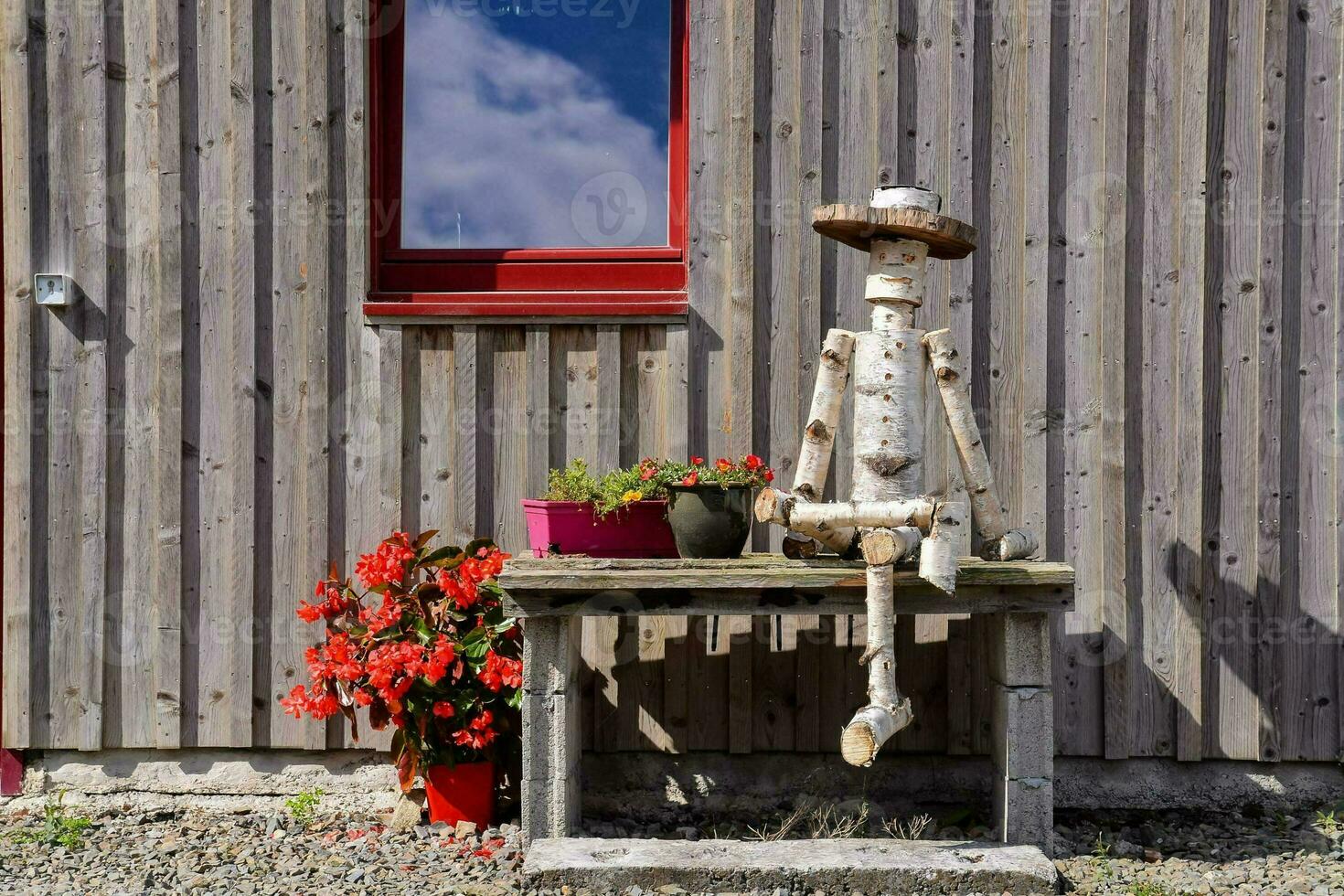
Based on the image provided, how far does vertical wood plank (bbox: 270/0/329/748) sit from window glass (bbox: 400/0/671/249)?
0.34m

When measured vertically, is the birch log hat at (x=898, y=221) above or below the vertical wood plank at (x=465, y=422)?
above

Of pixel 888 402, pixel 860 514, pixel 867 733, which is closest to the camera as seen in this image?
pixel 867 733

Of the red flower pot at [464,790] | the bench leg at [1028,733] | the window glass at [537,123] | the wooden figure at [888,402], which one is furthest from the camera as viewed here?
the window glass at [537,123]

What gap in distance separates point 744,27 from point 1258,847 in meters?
3.21

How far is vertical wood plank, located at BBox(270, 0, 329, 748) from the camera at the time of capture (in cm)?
393

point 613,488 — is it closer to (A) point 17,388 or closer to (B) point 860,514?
(B) point 860,514

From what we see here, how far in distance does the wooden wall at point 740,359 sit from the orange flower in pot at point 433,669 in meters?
0.33

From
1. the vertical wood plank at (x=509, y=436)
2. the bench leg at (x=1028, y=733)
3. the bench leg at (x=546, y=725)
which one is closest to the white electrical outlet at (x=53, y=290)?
the vertical wood plank at (x=509, y=436)

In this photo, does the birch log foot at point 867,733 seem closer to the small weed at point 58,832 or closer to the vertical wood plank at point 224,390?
the vertical wood plank at point 224,390

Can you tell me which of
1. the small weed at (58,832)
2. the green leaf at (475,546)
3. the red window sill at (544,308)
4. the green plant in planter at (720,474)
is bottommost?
the small weed at (58,832)

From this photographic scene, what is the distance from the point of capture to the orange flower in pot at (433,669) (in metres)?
3.47

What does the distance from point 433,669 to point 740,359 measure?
1479 mm

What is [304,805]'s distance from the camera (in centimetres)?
388

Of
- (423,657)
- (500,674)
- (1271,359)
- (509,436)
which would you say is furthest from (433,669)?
(1271,359)
